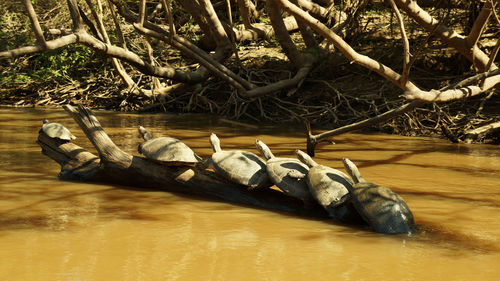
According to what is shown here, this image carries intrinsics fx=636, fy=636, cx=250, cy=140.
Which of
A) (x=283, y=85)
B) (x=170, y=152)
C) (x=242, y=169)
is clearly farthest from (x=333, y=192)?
(x=283, y=85)

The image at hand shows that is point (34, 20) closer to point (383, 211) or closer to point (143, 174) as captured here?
point (143, 174)

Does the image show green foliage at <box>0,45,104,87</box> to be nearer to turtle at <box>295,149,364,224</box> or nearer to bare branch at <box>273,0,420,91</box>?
bare branch at <box>273,0,420,91</box>

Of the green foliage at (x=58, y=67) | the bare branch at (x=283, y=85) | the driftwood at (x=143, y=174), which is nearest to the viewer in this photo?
the driftwood at (x=143, y=174)

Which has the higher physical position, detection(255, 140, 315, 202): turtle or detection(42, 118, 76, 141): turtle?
detection(42, 118, 76, 141): turtle

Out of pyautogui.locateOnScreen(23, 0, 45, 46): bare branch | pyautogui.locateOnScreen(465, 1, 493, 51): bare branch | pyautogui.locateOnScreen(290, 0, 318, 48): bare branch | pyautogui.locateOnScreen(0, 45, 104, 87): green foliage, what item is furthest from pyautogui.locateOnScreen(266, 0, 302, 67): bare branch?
pyautogui.locateOnScreen(0, 45, 104, 87): green foliage

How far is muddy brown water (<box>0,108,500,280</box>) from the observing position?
301 cm

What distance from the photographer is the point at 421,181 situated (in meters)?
5.38

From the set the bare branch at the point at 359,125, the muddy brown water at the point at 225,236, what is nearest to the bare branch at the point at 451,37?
the bare branch at the point at 359,125

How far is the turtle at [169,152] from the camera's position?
442 cm

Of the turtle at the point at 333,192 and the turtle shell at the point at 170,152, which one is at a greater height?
the turtle shell at the point at 170,152

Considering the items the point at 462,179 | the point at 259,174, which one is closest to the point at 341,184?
the point at 259,174

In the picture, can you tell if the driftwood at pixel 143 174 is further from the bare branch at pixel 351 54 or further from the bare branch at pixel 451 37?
the bare branch at pixel 451 37

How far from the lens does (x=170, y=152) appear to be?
446cm

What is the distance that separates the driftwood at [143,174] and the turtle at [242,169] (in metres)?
0.18
